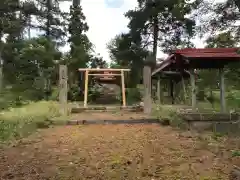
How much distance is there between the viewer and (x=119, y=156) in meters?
5.80

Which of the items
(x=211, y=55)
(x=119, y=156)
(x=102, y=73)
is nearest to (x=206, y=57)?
(x=211, y=55)

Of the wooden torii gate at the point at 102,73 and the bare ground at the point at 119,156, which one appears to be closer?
the bare ground at the point at 119,156

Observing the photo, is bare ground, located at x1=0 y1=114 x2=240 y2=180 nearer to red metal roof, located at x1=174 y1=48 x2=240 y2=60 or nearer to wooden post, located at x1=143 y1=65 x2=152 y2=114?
red metal roof, located at x1=174 y1=48 x2=240 y2=60

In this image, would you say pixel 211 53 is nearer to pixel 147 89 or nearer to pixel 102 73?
pixel 147 89

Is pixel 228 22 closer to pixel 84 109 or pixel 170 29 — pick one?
pixel 84 109

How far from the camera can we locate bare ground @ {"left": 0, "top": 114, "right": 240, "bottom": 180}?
4895 millimetres

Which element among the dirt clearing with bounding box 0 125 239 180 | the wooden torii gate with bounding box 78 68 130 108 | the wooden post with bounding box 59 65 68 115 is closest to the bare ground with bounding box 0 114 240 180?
the dirt clearing with bounding box 0 125 239 180

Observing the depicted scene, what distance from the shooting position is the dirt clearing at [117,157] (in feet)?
16.0

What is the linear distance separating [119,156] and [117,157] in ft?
0.22

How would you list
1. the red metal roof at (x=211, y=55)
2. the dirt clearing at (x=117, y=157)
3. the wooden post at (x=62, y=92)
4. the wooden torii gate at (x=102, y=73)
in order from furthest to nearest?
the wooden torii gate at (x=102, y=73)
the wooden post at (x=62, y=92)
the red metal roof at (x=211, y=55)
the dirt clearing at (x=117, y=157)

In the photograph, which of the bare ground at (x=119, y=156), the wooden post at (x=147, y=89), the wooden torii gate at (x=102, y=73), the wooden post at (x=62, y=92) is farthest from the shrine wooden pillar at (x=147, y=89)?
the bare ground at (x=119, y=156)

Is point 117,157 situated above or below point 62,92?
below

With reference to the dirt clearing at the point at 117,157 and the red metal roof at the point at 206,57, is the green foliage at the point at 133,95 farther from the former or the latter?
the dirt clearing at the point at 117,157

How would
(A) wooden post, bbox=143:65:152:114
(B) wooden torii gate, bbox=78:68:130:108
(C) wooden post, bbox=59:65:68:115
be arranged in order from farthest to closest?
(B) wooden torii gate, bbox=78:68:130:108, (A) wooden post, bbox=143:65:152:114, (C) wooden post, bbox=59:65:68:115
